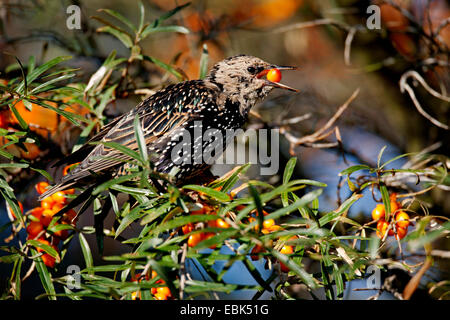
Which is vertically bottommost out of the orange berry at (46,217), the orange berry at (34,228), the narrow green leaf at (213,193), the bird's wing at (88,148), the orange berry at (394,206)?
the orange berry at (34,228)

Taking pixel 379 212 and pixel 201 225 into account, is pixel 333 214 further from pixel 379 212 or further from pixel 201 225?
pixel 201 225

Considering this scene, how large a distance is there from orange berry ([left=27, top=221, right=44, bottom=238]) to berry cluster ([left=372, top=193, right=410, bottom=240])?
150 cm

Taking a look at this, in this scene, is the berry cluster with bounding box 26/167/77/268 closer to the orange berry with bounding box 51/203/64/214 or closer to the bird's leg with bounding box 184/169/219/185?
the orange berry with bounding box 51/203/64/214

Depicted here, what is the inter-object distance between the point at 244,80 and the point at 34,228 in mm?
1656

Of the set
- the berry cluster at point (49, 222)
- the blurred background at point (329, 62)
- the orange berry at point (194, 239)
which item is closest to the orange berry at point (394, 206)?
the blurred background at point (329, 62)

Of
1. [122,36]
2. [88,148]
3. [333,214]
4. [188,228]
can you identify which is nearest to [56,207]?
[88,148]

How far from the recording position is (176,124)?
2781 mm

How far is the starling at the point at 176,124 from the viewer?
263 cm

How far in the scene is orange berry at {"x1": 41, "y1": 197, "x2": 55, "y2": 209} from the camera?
224 centimetres

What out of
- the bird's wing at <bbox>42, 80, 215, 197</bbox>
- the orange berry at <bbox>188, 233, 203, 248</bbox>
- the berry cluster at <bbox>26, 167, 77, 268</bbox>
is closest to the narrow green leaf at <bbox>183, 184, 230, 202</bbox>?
the orange berry at <bbox>188, 233, 203, 248</bbox>

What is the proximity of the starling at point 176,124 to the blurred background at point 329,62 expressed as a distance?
0.21 meters

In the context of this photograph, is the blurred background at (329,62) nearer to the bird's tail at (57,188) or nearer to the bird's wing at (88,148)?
the bird's wing at (88,148)

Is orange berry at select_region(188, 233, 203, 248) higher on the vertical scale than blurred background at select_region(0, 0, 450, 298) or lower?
lower

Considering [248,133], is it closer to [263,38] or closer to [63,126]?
[63,126]
